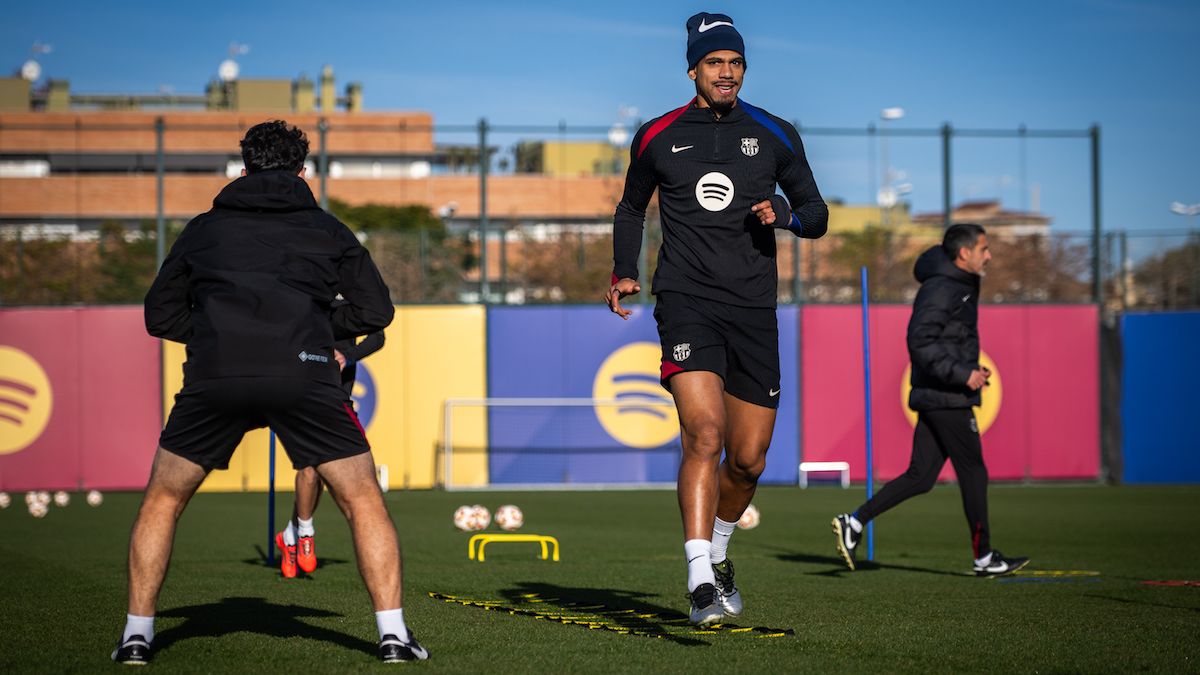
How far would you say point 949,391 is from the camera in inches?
369

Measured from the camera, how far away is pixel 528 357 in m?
22.0

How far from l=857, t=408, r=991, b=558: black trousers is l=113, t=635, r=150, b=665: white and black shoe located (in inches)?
213

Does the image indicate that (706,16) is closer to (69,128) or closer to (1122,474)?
(1122,474)

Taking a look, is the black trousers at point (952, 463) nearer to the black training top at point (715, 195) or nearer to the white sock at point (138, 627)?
the black training top at point (715, 195)

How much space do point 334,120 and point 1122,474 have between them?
2127 inches

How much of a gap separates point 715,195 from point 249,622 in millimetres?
2901

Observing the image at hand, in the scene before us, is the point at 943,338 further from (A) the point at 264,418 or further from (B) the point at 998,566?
(A) the point at 264,418

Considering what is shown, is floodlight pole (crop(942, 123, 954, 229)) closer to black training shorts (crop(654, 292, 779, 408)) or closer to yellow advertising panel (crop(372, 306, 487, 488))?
yellow advertising panel (crop(372, 306, 487, 488))

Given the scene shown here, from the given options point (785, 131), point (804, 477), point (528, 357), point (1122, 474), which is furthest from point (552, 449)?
point (785, 131)

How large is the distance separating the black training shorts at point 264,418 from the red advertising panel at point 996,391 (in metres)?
17.4

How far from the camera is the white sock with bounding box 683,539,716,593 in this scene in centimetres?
578

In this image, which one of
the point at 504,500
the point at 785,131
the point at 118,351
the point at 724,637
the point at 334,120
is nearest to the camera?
the point at 724,637

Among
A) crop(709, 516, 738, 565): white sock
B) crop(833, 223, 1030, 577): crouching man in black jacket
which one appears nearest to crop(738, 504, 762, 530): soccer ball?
crop(833, 223, 1030, 577): crouching man in black jacket

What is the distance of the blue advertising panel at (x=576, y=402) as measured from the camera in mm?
21797
